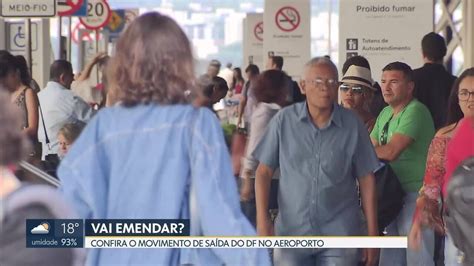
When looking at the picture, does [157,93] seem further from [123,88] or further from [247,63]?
[247,63]

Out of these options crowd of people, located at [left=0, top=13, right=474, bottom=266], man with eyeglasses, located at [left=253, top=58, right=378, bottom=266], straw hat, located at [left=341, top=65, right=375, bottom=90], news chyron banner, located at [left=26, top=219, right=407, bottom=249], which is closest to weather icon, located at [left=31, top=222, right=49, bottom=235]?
news chyron banner, located at [left=26, top=219, right=407, bottom=249]

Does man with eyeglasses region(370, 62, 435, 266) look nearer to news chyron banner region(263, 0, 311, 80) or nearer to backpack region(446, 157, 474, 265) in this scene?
backpack region(446, 157, 474, 265)

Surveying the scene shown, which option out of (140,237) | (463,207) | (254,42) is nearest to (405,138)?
(463,207)

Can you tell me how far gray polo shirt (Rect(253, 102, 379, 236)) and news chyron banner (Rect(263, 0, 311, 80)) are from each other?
237 millimetres

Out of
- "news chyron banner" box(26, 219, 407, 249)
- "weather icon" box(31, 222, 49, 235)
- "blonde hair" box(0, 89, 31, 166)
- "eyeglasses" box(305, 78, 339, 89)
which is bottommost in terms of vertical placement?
"news chyron banner" box(26, 219, 407, 249)

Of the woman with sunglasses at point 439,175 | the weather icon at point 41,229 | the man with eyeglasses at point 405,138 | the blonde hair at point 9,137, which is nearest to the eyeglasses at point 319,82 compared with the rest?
the man with eyeglasses at point 405,138

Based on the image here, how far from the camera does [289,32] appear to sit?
315 inches

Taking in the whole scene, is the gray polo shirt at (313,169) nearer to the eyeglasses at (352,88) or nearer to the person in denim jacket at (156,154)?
the eyeglasses at (352,88)

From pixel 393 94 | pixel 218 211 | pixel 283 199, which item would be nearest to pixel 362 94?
pixel 393 94

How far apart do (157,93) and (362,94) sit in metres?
1.41

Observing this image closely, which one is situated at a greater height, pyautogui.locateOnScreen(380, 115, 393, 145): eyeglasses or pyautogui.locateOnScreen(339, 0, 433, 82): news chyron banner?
pyautogui.locateOnScreen(339, 0, 433, 82): news chyron banner

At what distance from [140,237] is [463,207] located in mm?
1348

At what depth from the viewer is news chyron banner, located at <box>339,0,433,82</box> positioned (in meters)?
5.79

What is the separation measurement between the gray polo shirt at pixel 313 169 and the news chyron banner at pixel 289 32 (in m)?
0.24
